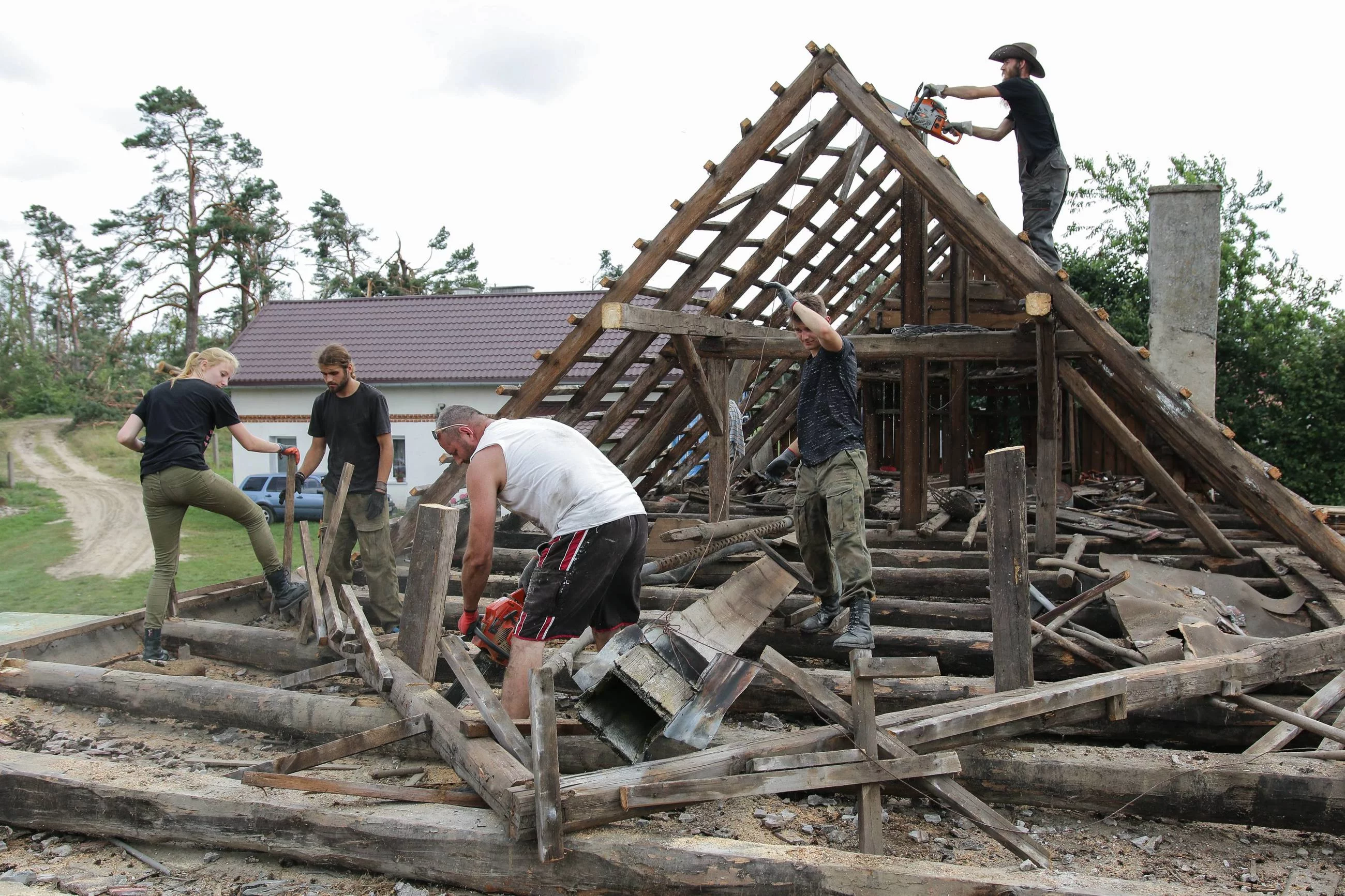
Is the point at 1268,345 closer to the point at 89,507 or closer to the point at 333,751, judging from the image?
the point at 333,751

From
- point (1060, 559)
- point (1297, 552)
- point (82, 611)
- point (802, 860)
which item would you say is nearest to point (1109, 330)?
point (1060, 559)

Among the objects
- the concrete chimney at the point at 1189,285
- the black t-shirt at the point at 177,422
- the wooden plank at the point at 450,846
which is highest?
the concrete chimney at the point at 1189,285

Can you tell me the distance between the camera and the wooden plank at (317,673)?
4.47m

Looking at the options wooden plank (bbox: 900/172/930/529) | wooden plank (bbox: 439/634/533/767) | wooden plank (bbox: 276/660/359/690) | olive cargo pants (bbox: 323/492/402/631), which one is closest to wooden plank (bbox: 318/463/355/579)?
olive cargo pants (bbox: 323/492/402/631)

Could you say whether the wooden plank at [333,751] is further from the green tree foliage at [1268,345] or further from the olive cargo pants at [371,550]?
the green tree foliage at [1268,345]

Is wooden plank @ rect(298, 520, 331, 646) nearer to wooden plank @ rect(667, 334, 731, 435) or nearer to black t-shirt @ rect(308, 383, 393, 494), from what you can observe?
black t-shirt @ rect(308, 383, 393, 494)

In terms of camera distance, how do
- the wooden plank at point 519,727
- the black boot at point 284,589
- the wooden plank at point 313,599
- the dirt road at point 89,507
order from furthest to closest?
the dirt road at point 89,507
the black boot at point 284,589
the wooden plank at point 313,599
the wooden plank at point 519,727

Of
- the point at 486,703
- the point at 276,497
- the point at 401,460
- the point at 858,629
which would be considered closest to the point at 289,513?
the point at 486,703

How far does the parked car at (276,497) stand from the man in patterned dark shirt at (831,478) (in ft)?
46.2

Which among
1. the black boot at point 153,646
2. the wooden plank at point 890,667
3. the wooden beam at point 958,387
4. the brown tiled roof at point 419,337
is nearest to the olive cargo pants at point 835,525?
the wooden plank at point 890,667

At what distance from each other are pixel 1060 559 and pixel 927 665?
2925 mm

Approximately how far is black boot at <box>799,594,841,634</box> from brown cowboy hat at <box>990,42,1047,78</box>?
3738mm

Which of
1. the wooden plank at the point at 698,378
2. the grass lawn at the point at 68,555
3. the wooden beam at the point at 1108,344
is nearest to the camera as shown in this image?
the wooden beam at the point at 1108,344

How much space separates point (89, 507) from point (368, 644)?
61.1ft
